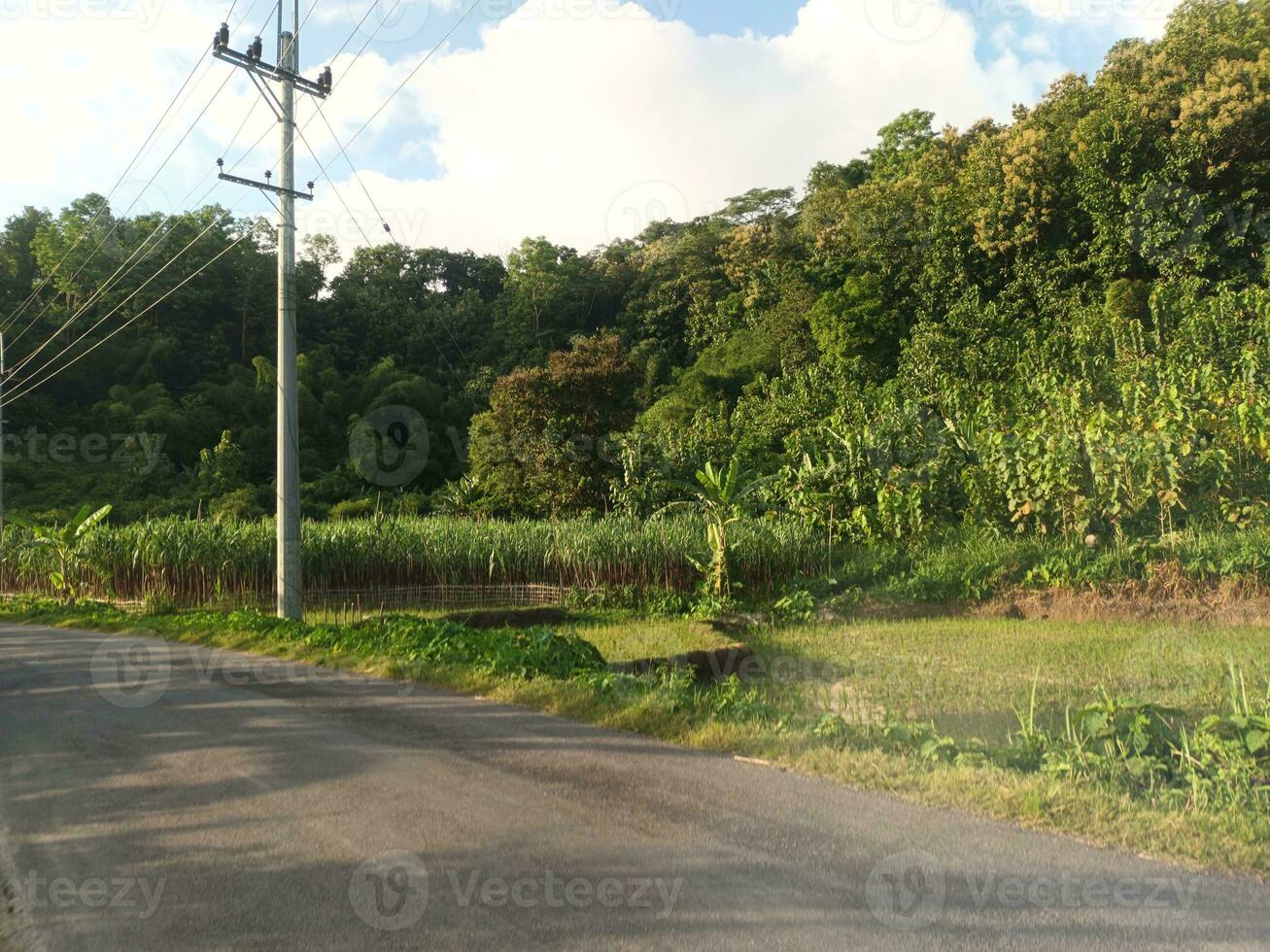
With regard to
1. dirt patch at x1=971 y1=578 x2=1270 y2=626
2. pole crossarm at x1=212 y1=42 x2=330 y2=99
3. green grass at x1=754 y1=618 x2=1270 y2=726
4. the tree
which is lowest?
green grass at x1=754 y1=618 x2=1270 y2=726

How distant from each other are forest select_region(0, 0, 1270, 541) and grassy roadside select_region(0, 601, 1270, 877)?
17.2ft

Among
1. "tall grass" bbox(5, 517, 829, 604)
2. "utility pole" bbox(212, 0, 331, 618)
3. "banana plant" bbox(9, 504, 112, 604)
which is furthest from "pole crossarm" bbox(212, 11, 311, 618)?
"banana plant" bbox(9, 504, 112, 604)

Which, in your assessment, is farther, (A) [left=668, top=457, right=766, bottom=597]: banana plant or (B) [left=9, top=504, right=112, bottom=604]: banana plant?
(B) [left=9, top=504, right=112, bottom=604]: banana plant

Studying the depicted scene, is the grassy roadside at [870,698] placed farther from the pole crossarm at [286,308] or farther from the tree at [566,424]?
the tree at [566,424]

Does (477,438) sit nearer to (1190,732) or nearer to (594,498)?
(594,498)

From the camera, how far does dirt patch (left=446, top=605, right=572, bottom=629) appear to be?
1509 centimetres

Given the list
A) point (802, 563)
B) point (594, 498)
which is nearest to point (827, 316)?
point (594, 498)

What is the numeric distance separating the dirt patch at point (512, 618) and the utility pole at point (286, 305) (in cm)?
267

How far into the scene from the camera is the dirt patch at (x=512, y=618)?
15086 millimetres

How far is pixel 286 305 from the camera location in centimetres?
1376

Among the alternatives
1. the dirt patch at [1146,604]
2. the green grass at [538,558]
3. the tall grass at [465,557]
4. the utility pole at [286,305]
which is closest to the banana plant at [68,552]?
the green grass at [538,558]

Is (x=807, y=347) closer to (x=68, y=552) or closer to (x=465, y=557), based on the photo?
(x=465, y=557)

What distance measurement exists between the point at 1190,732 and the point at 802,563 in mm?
12070

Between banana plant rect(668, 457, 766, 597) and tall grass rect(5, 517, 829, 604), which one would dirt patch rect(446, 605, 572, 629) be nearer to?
tall grass rect(5, 517, 829, 604)
